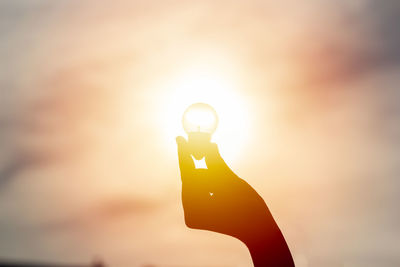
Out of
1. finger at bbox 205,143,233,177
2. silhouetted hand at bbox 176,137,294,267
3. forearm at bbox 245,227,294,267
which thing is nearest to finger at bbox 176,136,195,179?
silhouetted hand at bbox 176,137,294,267

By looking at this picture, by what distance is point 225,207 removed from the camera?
501cm

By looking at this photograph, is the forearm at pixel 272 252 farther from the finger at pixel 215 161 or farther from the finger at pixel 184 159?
the finger at pixel 184 159

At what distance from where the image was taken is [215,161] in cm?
538

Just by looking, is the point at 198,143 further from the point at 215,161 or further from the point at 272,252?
the point at 272,252

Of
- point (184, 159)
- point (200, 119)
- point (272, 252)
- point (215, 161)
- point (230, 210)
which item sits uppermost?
point (200, 119)

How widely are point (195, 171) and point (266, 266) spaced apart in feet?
4.60

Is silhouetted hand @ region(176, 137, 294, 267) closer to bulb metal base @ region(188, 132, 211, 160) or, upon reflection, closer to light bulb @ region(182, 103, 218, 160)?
bulb metal base @ region(188, 132, 211, 160)

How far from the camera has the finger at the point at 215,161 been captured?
208 inches


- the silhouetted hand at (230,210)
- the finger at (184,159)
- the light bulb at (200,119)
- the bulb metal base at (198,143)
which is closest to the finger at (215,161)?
the silhouetted hand at (230,210)

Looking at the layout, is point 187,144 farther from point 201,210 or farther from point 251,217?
point 251,217

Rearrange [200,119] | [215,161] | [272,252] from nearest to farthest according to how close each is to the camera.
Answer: [272,252], [215,161], [200,119]

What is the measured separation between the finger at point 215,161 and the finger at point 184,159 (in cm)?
22

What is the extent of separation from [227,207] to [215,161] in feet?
2.09

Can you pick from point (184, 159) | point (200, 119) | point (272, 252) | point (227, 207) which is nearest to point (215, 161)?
point (184, 159)
